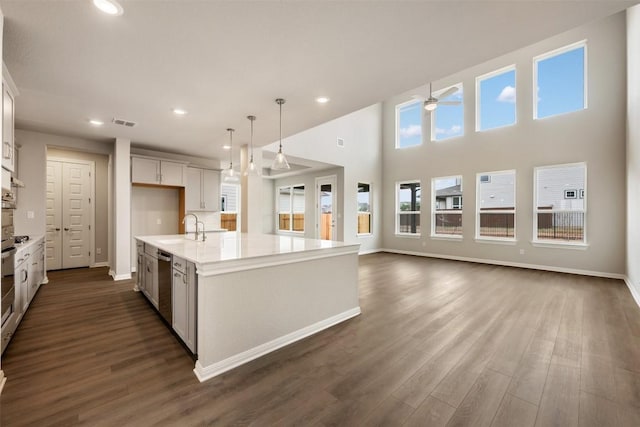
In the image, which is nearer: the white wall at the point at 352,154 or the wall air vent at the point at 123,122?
the wall air vent at the point at 123,122

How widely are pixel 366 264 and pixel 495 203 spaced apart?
3.38m

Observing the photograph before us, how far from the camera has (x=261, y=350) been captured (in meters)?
2.33

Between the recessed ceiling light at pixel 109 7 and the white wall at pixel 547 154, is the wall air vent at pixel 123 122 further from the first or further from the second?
the white wall at pixel 547 154

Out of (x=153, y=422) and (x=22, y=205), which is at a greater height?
(x=22, y=205)

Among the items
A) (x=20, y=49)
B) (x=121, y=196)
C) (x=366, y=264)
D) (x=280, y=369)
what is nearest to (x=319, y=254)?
(x=280, y=369)

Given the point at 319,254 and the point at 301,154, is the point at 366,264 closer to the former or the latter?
the point at 301,154

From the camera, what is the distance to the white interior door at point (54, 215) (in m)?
5.63

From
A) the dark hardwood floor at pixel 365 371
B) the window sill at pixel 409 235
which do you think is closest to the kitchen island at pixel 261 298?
the dark hardwood floor at pixel 365 371

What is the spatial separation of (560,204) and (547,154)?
3.47 feet

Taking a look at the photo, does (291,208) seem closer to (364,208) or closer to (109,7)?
(364,208)

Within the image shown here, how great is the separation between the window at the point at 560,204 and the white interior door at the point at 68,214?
977 cm

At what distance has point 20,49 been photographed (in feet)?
7.32

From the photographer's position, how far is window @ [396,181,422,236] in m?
7.89

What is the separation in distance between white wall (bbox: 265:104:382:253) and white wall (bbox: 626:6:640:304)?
4.91 meters
